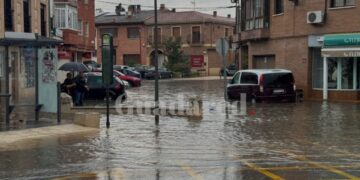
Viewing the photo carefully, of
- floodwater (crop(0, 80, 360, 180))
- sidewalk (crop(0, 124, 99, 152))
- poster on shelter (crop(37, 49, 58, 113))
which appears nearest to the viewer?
floodwater (crop(0, 80, 360, 180))

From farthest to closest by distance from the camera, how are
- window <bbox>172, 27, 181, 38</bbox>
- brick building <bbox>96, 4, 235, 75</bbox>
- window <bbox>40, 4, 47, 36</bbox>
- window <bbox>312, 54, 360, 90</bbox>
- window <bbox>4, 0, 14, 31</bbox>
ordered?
window <bbox>172, 27, 181, 38</bbox>
brick building <bbox>96, 4, 235, 75</bbox>
window <bbox>40, 4, 47, 36</bbox>
window <bbox>312, 54, 360, 90</bbox>
window <bbox>4, 0, 14, 31</bbox>

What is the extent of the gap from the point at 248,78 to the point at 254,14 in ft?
28.4

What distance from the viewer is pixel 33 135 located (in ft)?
48.8

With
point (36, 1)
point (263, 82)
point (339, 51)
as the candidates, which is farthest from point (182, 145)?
point (36, 1)

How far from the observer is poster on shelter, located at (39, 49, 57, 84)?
698 inches

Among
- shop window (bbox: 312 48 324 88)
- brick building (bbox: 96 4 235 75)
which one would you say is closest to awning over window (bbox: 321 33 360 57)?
shop window (bbox: 312 48 324 88)

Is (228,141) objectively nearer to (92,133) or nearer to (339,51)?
(92,133)

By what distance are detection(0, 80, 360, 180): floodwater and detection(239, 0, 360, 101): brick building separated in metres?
8.59

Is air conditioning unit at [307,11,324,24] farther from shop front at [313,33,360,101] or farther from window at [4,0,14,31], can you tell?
window at [4,0,14,31]

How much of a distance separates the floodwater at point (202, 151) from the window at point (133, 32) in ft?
187

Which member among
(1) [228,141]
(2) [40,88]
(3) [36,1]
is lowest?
(1) [228,141]

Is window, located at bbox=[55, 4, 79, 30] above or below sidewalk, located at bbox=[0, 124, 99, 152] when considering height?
above

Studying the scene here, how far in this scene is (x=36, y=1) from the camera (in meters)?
32.1

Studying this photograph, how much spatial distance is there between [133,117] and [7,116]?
5.13 meters
